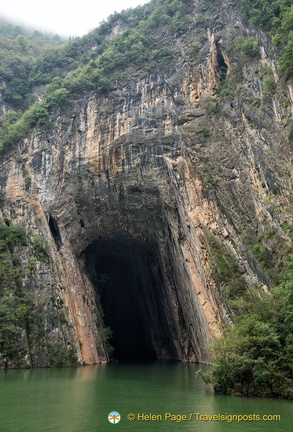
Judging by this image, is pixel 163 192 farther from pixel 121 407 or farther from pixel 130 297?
pixel 121 407

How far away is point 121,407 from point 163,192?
54.3 ft

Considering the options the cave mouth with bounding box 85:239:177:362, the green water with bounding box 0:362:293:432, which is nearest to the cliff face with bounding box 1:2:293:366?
the cave mouth with bounding box 85:239:177:362

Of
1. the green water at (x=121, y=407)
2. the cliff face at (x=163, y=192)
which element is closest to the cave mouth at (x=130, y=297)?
the cliff face at (x=163, y=192)

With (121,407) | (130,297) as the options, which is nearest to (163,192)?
(130,297)

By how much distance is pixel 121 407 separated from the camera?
9203 millimetres

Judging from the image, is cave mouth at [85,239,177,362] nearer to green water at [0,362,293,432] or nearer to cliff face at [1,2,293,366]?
cliff face at [1,2,293,366]

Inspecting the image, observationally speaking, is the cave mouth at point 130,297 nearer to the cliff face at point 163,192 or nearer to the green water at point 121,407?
the cliff face at point 163,192

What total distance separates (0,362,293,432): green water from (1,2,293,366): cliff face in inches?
292

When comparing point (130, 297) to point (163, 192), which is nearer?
point (163, 192)

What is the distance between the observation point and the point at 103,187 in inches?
1056

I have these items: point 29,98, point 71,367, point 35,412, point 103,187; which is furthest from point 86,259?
point 35,412

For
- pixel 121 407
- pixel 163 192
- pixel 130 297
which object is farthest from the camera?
pixel 130 297

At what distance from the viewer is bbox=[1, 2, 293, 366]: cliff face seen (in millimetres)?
19016

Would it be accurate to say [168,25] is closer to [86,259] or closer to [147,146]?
[147,146]
